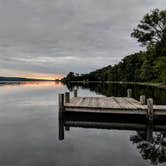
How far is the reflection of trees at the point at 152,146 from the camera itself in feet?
25.0

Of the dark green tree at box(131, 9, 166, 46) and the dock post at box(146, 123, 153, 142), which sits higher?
the dark green tree at box(131, 9, 166, 46)

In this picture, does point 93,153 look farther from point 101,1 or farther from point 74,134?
point 101,1

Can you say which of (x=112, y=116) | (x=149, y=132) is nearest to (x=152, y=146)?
(x=149, y=132)

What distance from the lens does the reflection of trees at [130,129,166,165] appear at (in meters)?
7.61

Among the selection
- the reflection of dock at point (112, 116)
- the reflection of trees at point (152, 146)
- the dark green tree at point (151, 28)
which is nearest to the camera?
the reflection of trees at point (152, 146)

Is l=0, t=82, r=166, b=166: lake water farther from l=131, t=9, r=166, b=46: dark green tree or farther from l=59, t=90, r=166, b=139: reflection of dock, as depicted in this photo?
l=131, t=9, r=166, b=46: dark green tree

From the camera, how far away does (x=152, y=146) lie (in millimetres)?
8836

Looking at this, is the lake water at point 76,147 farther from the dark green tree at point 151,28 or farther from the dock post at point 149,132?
the dark green tree at point 151,28

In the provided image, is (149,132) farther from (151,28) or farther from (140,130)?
(151,28)

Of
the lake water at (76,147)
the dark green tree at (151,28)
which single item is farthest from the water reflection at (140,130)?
the dark green tree at (151,28)

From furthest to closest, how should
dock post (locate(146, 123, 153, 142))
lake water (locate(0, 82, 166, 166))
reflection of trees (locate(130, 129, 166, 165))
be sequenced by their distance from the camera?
dock post (locate(146, 123, 153, 142)) < reflection of trees (locate(130, 129, 166, 165)) < lake water (locate(0, 82, 166, 166))

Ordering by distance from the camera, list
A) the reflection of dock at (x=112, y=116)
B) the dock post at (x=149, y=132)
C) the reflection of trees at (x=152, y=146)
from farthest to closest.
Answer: the reflection of dock at (x=112, y=116) < the dock post at (x=149, y=132) < the reflection of trees at (x=152, y=146)

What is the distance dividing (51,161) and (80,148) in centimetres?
173

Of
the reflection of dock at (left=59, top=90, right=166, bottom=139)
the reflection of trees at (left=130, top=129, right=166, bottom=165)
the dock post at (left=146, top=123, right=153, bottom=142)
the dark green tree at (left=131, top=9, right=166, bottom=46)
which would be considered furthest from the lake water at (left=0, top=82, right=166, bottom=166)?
the dark green tree at (left=131, top=9, right=166, bottom=46)
